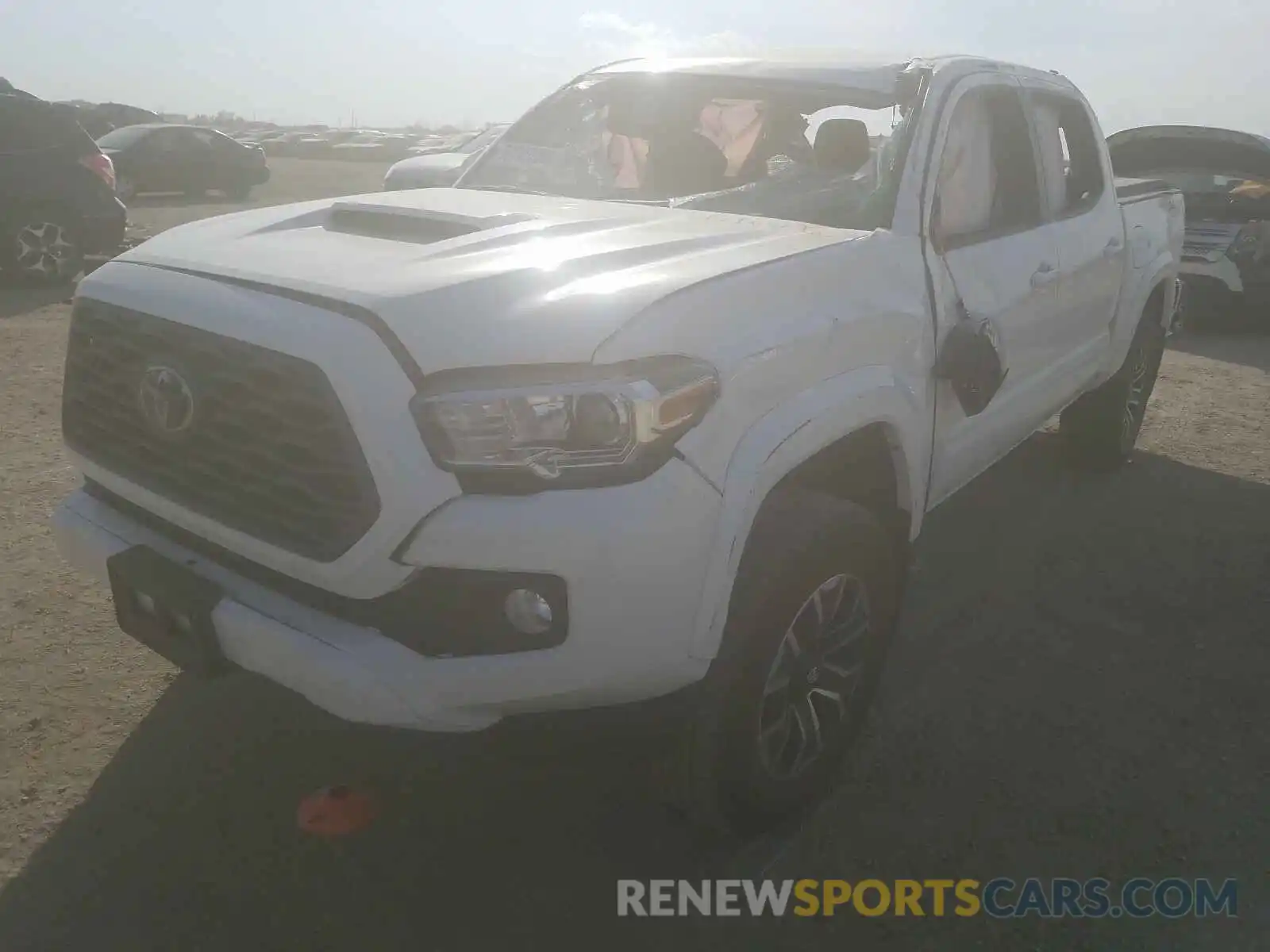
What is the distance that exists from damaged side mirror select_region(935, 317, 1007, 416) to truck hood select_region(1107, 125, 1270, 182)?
7379mm

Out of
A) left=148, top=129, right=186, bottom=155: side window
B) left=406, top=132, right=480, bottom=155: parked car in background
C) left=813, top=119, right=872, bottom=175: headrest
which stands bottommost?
left=406, top=132, right=480, bottom=155: parked car in background

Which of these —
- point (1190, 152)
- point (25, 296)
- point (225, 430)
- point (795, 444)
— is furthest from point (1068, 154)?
point (25, 296)

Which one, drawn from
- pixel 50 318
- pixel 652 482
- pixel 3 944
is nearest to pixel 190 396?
pixel 652 482

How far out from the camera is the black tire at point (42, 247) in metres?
9.23

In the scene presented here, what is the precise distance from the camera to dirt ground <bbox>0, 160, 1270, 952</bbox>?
7.70 feet

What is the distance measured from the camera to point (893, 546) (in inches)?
110

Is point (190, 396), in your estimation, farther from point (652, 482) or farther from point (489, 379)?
point (652, 482)

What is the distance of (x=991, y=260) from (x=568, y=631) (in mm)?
1931

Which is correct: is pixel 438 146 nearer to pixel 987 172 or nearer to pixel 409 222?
pixel 987 172

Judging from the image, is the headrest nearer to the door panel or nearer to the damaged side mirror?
the door panel

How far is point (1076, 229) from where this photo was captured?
13.1 ft

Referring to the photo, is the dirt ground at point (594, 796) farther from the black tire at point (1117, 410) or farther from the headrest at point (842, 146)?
the headrest at point (842, 146)

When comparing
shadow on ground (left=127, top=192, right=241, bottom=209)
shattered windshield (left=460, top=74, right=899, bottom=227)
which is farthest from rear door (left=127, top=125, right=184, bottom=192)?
shattered windshield (left=460, top=74, right=899, bottom=227)

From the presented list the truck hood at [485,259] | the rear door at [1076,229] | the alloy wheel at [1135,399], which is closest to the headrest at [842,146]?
the truck hood at [485,259]
